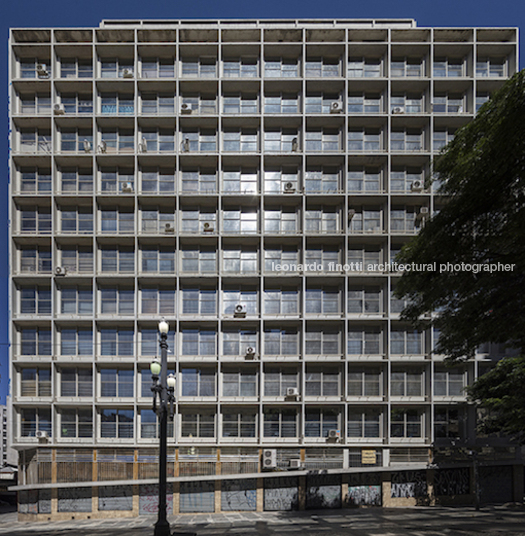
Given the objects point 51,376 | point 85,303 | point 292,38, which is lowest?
point 51,376

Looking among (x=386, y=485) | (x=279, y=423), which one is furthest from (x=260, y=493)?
(x=386, y=485)

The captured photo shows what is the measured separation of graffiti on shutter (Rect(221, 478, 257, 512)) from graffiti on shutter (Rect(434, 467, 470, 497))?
10.4 meters

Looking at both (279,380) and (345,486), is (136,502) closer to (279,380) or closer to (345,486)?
(279,380)

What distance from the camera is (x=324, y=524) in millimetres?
17938

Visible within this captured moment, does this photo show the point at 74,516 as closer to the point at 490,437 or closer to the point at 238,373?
the point at 238,373

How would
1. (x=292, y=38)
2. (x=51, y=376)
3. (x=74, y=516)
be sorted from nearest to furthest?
(x=74, y=516) → (x=51, y=376) → (x=292, y=38)

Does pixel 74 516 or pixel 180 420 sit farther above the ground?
pixel 180 420

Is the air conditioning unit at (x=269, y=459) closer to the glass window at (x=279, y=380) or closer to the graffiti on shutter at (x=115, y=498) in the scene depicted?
the glass window at (x=279, y=380)

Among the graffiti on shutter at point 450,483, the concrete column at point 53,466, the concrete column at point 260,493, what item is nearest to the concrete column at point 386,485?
the graffiti on shutter at point 450,483

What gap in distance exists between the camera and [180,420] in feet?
72.8

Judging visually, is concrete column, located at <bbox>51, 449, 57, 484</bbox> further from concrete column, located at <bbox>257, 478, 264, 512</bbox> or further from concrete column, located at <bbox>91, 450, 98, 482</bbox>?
concrete column, located at <bbox>257, 478, 264, 512</bbox>

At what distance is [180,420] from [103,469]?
4.75 meters

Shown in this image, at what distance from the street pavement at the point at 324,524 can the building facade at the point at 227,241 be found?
144 centimetres

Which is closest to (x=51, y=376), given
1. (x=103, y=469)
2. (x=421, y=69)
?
(x=103, y=469)
